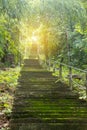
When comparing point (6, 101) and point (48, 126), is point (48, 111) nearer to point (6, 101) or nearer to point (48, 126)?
point (48, 126)

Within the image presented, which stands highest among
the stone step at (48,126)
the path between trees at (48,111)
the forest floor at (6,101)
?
the path between trees at (48,111)

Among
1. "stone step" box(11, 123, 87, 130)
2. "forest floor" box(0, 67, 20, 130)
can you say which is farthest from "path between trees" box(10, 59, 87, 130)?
"forest floor" box(0, 67, 20, 130)

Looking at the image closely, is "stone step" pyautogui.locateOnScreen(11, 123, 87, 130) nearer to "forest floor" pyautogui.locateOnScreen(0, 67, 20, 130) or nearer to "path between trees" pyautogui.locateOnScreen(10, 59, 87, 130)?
"path between trees" pyautogui.locateOnScreen(10, 59, 87, 130)

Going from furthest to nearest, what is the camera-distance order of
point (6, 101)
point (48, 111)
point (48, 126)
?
1. point (6, 101)
2. point (48, 111)
3. point (48, 126)

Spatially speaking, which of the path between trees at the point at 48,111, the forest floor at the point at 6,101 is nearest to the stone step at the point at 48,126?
the path between trees at the point at 48,111

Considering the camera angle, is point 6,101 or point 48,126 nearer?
point 48,126

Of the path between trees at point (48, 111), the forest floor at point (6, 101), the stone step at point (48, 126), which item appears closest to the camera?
the stone step at point (48, 126)

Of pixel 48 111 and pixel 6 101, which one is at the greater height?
pixel 48 111

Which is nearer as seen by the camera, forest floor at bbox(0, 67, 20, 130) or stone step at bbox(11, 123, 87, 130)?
stone step at bbox(11, 123, 87, 130)

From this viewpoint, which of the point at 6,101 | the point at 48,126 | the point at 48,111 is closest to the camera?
the point at 48,126

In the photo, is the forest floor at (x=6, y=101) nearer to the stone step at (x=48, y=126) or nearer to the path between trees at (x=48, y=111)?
the path between trees at (x=48, y=111)

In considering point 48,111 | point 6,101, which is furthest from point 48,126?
point 6,101

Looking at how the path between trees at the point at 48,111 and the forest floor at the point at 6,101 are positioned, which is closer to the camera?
the path between trees at the point at 48,111

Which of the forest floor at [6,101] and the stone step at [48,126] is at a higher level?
the stone step at [48,126]
